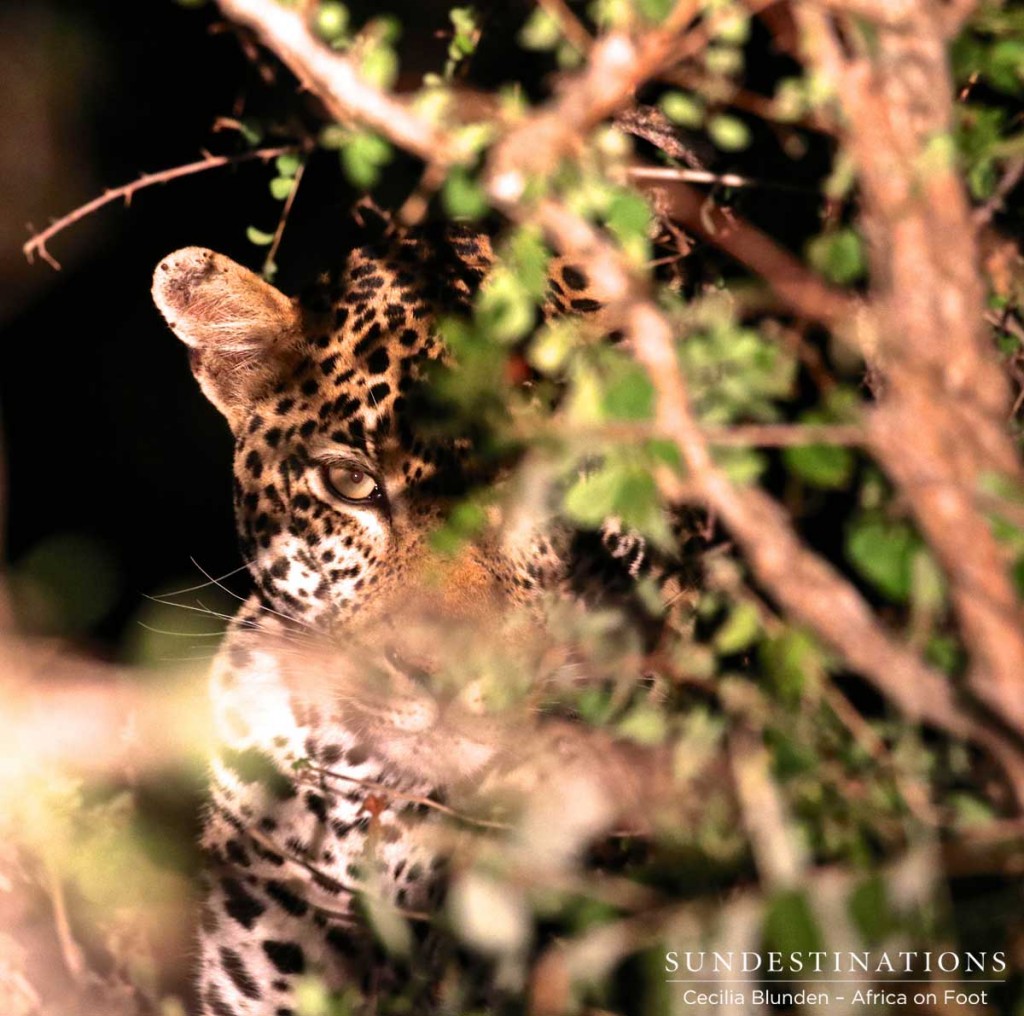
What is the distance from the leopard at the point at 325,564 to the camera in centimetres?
341

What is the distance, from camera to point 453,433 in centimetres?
334

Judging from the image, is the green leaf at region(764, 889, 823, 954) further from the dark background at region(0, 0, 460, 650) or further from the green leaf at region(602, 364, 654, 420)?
the dark background at region(0, 0, 460, 650)

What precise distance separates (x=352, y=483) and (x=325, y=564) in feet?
0.73

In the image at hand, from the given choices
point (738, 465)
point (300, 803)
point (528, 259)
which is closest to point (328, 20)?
point (528, 259)

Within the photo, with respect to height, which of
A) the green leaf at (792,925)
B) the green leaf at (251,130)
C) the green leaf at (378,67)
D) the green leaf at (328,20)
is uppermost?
the green leaf at (251,130)

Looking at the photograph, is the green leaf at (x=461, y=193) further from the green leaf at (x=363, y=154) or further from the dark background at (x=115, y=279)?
the dark background at (x=115, y=279)

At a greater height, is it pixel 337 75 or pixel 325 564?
pixel 325 564

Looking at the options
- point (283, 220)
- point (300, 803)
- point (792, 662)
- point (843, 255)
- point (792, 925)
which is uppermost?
point (283, 220)

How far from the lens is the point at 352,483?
357cm

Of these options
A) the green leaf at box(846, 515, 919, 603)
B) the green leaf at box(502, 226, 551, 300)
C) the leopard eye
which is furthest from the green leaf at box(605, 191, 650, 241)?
the leopard eye

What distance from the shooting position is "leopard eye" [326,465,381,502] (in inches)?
139

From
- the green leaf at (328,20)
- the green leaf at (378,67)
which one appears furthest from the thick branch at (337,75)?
the green leaf at (328,20)

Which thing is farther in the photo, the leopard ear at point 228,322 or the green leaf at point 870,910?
the leopard ear at point 228,322

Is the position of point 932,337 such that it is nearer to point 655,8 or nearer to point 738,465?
point 738,465
